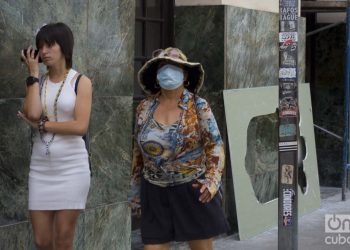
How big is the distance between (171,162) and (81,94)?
0.68 meters

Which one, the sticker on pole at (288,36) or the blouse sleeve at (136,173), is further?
the sticker on pole at (288,36)

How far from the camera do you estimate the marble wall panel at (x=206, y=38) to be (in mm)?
8109

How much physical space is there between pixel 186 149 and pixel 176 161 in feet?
0.31

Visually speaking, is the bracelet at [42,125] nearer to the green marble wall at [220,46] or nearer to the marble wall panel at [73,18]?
the marble wall panel at [73,18]

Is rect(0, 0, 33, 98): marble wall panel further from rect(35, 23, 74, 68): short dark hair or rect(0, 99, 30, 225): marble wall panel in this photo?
rect(35, 23, 74, 68): short dark hair

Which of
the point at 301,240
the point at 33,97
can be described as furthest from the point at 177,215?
the point at 301,240

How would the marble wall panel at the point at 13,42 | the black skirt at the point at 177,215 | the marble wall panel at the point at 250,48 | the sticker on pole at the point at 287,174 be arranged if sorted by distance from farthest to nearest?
the marble wall panel at the point at 250,48 < the sticker on pole at the point at 287,174 < the marble wall panel at the point at 13,42 < the black skirt at the point at 177,215

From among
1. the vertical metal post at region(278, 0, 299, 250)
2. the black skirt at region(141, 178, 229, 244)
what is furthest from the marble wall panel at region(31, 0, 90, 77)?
the vertical metal post at region(278, 0, 299, 250)

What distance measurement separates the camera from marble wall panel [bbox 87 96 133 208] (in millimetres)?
6352

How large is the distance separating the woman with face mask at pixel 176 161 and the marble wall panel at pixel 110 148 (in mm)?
1365

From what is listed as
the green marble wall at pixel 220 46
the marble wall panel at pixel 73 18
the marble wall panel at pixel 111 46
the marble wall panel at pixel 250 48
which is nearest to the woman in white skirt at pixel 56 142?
the marble wall panel at pixel 73 18

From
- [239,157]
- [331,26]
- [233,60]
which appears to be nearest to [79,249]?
[239,157]

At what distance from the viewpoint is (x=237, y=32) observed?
27.3 feet

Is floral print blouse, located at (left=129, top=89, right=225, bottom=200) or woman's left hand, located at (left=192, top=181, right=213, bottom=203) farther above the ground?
floral print blouse, located at (left=129, top=89, right=225, bottom=200)
